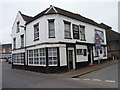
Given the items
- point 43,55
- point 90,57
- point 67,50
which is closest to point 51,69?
point 43,55

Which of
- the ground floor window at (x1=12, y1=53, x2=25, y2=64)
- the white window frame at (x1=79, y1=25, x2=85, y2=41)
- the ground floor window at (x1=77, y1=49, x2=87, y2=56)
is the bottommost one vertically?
the ground floor window at (x1=12, y1=53, x2=25, y2=64)

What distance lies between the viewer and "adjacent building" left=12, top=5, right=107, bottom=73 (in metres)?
14.3

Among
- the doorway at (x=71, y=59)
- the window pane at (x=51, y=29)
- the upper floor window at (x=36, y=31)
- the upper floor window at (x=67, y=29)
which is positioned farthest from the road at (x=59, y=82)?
the upper floor window at (x=36, y=31)

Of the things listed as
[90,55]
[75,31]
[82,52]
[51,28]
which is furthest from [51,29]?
[90,55]

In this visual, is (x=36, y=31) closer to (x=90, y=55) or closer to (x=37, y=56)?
(x=37, y=56)

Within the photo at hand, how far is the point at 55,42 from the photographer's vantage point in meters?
14.3

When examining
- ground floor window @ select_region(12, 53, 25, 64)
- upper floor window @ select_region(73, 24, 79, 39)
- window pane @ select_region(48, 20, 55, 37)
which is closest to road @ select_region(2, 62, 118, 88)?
window pane @ select_region(48, 20, 55, 37)

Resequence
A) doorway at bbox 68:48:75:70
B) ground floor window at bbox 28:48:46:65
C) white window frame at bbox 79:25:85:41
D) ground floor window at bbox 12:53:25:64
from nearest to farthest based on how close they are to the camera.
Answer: ground floor window at bbox 28:48:46:65
doorway at bbox 68:48:75:70
white window frame at bbox 79:25:85:41
ground floor window at bbox 12:53:25:64

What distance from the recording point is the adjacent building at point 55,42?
14305 millimetres

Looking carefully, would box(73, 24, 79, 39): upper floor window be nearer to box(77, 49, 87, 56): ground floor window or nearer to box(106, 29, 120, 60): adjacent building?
box(77, 49, 87, 56): ground floor window

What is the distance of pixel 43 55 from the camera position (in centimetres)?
1480

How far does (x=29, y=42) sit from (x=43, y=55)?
4.14 meters

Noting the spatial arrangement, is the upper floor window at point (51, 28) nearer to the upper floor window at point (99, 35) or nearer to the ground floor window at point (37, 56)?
the ground floor window at point (37, 56)

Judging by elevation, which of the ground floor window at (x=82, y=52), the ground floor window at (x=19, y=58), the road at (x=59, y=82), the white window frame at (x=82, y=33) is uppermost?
the white window frame at (x=82, y=33)
